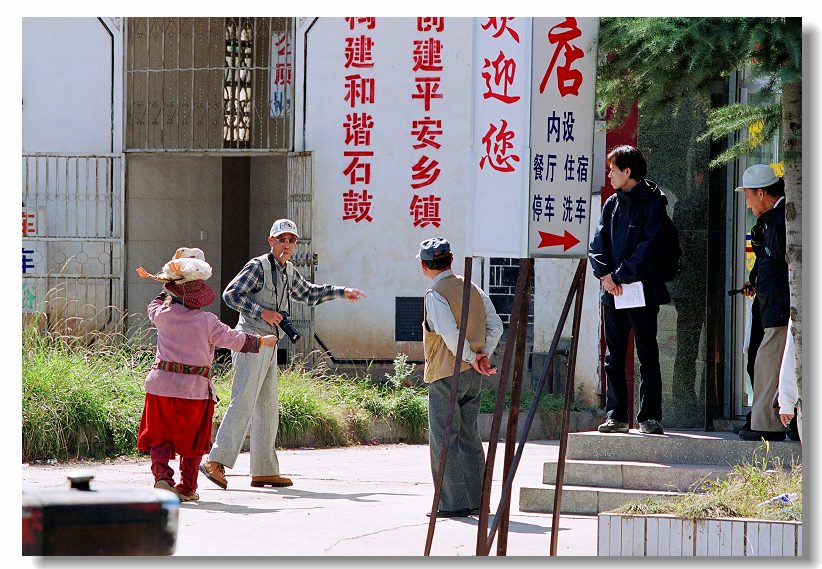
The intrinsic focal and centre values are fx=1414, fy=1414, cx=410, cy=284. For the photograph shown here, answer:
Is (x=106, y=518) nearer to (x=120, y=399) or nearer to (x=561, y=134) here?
(x=561, y=134)

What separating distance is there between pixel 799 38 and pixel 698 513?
2.10m

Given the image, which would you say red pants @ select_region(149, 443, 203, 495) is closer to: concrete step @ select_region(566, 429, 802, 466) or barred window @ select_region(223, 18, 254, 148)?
concrete step @ select_region(566, 429, 802, 466)

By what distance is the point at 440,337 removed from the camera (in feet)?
24.2

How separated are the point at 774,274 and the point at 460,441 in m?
1.93

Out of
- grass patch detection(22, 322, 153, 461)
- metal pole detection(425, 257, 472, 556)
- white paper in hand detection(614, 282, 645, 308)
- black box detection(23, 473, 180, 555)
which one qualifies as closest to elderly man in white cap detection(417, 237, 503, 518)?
white paper in hand detection(614, 282, 645, 308)

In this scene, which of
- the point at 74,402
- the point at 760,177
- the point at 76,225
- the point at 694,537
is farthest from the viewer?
the point at 76,225

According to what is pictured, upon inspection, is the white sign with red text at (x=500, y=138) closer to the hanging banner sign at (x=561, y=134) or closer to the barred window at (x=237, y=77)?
the hanging banner sign at (x=561, y=134)

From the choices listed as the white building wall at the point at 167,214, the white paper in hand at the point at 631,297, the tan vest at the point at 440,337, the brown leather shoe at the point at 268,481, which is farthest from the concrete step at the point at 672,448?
the white building wall at the point at 167,214

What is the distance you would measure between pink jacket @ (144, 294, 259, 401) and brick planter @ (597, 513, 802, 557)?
2.49 m

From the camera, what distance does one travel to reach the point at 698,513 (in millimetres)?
6008

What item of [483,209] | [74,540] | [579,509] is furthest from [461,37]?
[74,540]

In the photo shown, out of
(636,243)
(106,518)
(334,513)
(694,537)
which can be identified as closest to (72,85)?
(334,513)

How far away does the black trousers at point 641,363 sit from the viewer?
7816 mm

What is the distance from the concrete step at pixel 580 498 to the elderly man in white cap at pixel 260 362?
60.1 inches
